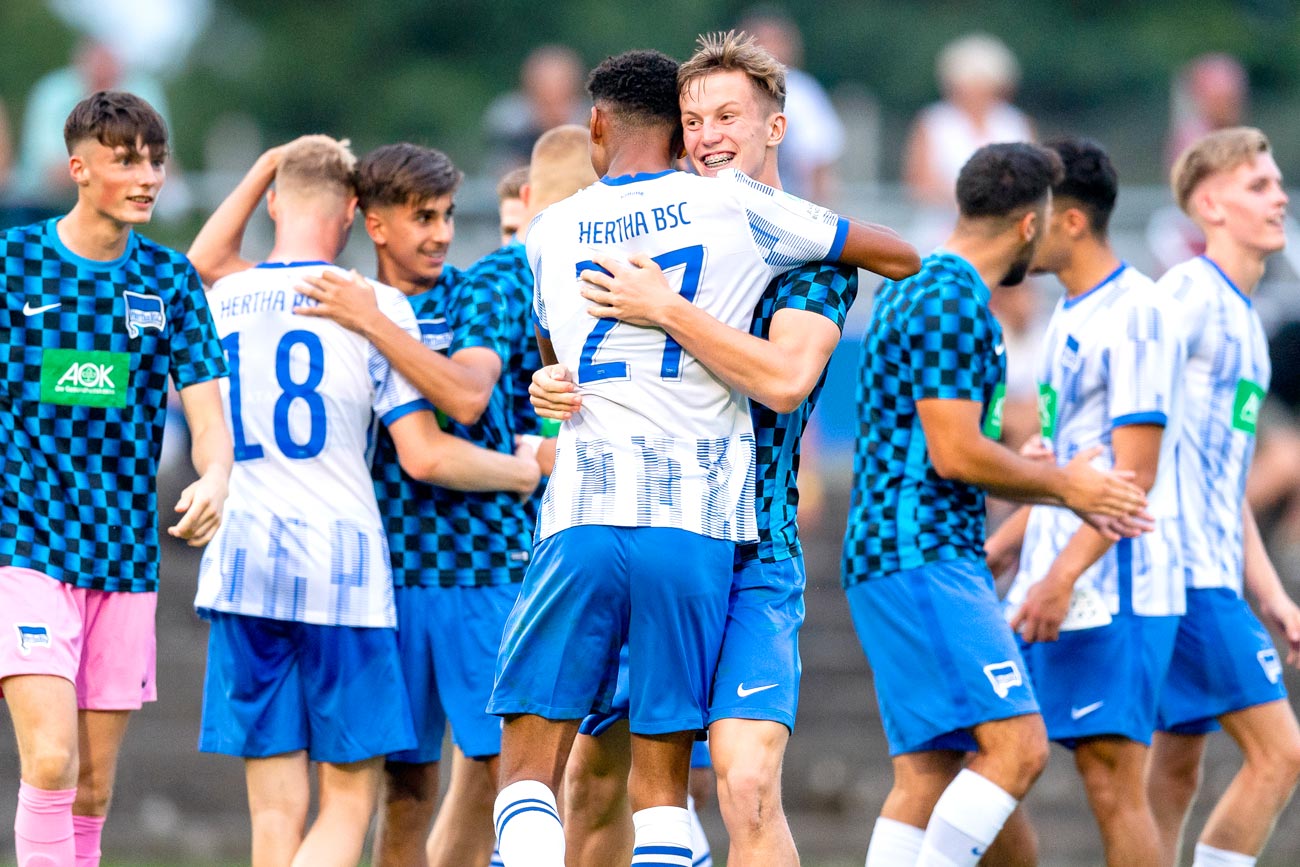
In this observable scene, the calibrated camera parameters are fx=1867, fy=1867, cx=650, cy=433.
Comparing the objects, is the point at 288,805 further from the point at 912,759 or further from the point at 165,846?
the point at 165,846

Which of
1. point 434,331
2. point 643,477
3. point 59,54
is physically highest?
point 59,54

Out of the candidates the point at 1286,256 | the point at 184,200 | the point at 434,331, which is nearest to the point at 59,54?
the point at 184,200

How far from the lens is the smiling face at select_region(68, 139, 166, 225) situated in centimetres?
581

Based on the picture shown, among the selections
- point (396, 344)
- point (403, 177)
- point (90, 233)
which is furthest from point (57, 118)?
point (396, 344)

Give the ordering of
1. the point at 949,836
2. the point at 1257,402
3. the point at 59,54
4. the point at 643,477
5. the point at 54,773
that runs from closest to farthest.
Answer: the point at 643,477 < the point at 54,773 < the point at 949,836 < the point at 1257,402 < the point at 59,54

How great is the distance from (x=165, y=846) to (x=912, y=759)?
5431 millimetres

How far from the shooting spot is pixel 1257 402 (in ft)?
23.3

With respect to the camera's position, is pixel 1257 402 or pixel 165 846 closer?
pixel 1257 402

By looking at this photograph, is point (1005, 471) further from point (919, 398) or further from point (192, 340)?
point (192, 340)

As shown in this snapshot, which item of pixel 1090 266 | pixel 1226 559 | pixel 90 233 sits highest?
pixel 1090 266

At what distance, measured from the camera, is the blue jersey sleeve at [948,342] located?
618 centimetres

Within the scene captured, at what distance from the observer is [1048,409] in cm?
696

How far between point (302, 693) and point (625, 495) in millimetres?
1740

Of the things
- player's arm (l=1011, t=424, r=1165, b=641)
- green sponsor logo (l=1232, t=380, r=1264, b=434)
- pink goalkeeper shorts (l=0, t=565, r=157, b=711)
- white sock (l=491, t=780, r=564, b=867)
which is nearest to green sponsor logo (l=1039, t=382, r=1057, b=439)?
player's arm (l=1011, t=424, r=1165, b=641)
